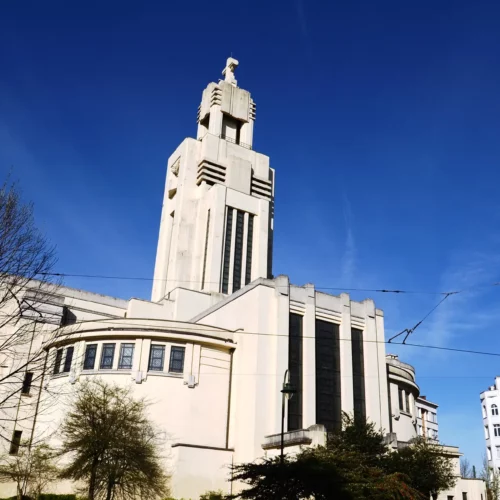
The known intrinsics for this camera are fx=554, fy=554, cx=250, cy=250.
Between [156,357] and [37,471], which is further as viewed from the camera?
[156,357]

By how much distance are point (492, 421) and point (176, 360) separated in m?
60.9

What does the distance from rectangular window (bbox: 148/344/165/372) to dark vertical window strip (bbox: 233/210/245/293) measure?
20765 millimetres

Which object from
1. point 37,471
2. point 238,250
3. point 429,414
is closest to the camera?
point 37,471

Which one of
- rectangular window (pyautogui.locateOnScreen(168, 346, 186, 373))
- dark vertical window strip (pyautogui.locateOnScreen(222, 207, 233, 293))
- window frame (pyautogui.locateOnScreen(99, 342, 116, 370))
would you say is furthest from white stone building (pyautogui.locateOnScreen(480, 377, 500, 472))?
window frame (pyautogui.locateOnScreen(99, 342, 116, 370))

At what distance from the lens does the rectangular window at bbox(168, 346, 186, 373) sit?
32.8m

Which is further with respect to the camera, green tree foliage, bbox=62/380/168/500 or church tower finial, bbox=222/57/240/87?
church tower finial, bbox=222/57/240/87

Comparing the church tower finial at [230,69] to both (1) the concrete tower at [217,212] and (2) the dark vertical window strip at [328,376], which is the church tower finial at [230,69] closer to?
(1) the concrete tower at [217,212]

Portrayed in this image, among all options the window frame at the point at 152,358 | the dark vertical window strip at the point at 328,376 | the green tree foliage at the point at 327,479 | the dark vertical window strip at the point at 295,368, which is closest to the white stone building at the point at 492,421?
the dark vertical window strip at the point at 328,376

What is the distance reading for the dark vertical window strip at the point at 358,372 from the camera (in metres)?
35.5

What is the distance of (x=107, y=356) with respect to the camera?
33125 mm

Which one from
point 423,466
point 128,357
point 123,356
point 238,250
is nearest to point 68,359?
point 123,356

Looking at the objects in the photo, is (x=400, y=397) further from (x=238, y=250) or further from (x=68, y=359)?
(x=68, y=359)

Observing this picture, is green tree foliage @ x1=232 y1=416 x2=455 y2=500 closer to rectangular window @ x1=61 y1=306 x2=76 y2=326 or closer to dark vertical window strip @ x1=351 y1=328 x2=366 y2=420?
dark vertical window strip @ x1=351 y1=328 x2=366 y2=420

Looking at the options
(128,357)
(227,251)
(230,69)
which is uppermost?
(230,69)
